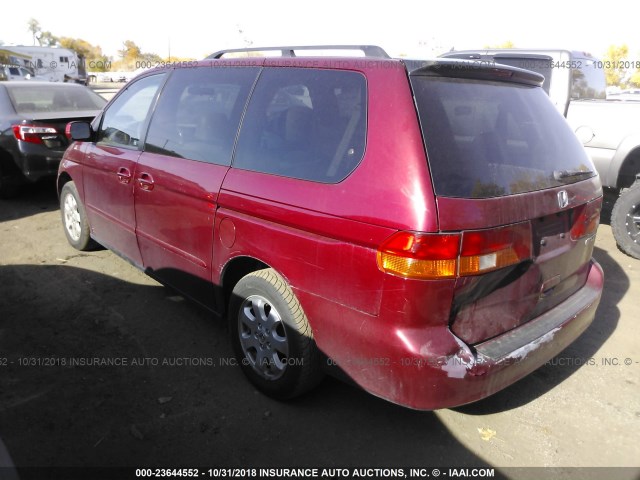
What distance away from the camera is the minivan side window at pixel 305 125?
2352 mm

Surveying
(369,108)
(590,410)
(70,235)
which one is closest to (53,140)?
(70,235)

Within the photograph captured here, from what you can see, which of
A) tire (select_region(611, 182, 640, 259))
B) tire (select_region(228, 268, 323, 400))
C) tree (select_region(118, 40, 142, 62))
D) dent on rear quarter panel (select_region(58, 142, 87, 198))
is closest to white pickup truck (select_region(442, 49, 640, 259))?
tire (select_region(611, 182, 640, 259))

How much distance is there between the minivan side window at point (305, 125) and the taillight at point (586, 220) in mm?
1280

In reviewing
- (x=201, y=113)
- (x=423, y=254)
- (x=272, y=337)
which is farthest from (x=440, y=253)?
(x=201, y=113)

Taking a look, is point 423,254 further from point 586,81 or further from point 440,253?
point 586,81

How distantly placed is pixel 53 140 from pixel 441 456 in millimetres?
6165

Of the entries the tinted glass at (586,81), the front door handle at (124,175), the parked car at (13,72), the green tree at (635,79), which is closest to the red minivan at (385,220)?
the front door handle at (124,175)

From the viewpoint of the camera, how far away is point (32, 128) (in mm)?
6395

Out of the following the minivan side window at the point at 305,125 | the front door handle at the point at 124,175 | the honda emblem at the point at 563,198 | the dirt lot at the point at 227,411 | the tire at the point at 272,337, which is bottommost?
the dirt lot at the point at 227,411

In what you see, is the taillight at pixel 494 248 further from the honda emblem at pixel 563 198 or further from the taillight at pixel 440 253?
the honda emblem at pixel 563 198

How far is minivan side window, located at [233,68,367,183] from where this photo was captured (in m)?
2.35

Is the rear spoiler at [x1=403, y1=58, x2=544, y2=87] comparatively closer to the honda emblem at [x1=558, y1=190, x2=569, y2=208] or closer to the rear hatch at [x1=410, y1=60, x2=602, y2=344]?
the rear hatch at [x1=410, y1=60, x2=602, y2=344]

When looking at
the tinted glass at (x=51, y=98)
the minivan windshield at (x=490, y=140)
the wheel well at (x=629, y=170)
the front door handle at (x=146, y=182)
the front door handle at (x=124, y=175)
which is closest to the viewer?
the minivan windshield at (x=490, y=140)

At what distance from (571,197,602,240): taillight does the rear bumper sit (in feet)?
1.93
